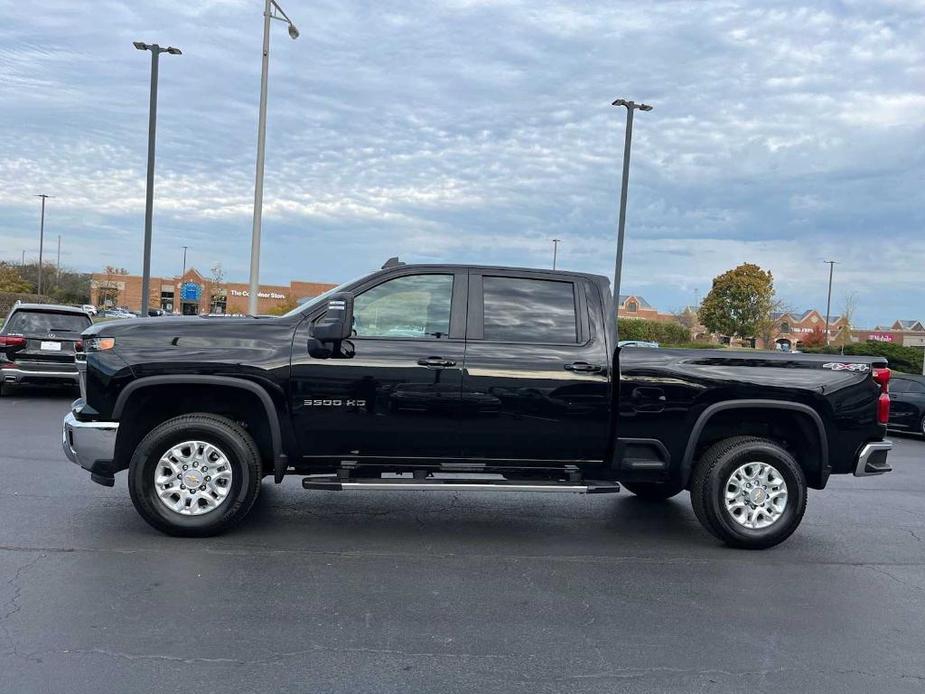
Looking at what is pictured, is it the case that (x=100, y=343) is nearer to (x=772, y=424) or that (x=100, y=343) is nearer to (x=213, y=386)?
(x=213, y=386)

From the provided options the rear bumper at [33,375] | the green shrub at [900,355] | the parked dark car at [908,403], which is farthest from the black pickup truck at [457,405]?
the green shrub at [900,355]

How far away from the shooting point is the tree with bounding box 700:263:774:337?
44.6m

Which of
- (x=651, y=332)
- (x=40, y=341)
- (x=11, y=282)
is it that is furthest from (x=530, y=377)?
(x=11, y=282)

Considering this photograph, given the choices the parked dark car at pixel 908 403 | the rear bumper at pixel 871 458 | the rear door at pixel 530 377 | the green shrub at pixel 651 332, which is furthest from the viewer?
the green shrub at pixel 651 332

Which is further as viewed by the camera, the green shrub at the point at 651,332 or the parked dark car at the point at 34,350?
the green shrub at the point at 651,332

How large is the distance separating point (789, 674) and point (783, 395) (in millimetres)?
2597

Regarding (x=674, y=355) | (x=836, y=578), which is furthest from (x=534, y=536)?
(x=836, y=578)

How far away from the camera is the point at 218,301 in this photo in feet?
182

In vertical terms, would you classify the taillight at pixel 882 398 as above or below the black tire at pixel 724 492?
above

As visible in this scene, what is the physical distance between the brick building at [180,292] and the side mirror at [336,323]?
55365mm

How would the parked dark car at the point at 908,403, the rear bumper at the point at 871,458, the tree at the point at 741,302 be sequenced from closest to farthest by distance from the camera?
the rear bumper at the point at 871,458
the parked dark car at the point at 908,403
the tree at the point at 741,302

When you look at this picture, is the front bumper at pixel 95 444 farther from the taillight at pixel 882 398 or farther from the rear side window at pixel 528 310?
the taillight at pixel 882 398

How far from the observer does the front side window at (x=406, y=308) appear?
5797 mm

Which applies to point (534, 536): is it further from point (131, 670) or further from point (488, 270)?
point (131, 670)
